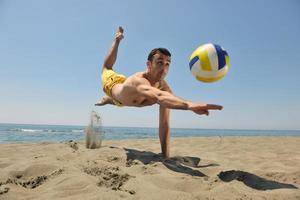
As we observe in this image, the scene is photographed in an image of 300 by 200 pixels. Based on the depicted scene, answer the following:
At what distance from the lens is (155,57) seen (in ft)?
16.7

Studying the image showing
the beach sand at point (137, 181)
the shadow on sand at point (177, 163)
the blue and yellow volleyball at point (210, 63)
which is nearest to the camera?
the beach sand at point (137, 181)

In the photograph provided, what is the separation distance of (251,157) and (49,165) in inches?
160

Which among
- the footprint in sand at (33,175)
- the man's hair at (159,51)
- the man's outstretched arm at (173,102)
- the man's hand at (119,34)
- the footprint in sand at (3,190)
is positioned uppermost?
the man's hand at (119,34)

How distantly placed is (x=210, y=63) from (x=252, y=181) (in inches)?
75.9

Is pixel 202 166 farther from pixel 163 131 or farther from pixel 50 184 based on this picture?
pixel 50 184

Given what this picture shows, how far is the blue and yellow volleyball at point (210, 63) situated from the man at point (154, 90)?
1.90 ft

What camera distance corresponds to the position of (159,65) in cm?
512

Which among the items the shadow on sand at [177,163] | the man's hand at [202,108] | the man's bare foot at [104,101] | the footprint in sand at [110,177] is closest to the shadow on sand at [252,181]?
the shadow on sand at [177,163]

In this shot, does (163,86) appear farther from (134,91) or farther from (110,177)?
(110,177)

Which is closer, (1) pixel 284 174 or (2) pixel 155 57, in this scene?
(1) pixel 284 174

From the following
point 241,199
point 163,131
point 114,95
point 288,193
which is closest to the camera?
point 241,199

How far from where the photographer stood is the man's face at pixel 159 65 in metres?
5.06

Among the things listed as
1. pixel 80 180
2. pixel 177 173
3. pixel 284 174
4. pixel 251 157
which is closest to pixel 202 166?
pixel 177 173

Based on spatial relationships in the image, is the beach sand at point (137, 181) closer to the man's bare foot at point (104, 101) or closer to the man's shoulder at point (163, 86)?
the man's shoulder at point (163, 86)
